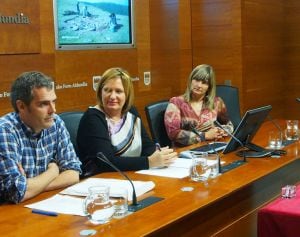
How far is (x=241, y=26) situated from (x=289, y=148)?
228 cm

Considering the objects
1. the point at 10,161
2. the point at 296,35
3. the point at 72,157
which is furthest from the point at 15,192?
the point at 296,35

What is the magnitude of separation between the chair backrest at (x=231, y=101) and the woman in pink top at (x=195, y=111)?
0.35 meters

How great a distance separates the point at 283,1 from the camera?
5973 mm

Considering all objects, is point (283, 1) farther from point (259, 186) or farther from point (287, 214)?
point (287, 214)

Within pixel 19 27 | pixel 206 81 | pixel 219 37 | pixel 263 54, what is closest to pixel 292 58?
pixel 263 54

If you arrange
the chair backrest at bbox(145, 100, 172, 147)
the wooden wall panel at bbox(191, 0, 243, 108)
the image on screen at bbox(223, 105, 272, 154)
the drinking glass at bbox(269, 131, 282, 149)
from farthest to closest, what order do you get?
1. the wooden wall panel at bbox(191, 0, 243, 108)
2. the chair backrest at bbox(145, 100, 172, 147)
3. the drinking glass at bbox(269, 131, 282, 149)
4. the image on screen at bbox(223, 105, 272, 154)

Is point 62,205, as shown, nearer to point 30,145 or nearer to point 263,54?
point 30,145

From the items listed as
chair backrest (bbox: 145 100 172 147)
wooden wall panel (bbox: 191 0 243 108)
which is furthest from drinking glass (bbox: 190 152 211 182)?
wooden wall panel (bbox: 191 0 243 108)

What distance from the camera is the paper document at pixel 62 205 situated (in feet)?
6.22

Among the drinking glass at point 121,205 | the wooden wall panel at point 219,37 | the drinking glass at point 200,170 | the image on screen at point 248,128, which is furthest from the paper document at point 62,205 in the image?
the wooden wall panel at point 219,37

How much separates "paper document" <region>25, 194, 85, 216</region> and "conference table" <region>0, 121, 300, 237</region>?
44 mm

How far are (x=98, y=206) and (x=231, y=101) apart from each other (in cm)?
273

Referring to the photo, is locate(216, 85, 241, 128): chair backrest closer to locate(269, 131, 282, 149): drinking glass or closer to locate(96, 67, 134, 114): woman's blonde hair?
locate(269, 131, 282, 149): drinking glass

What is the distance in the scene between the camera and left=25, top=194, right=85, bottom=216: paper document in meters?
1.89
